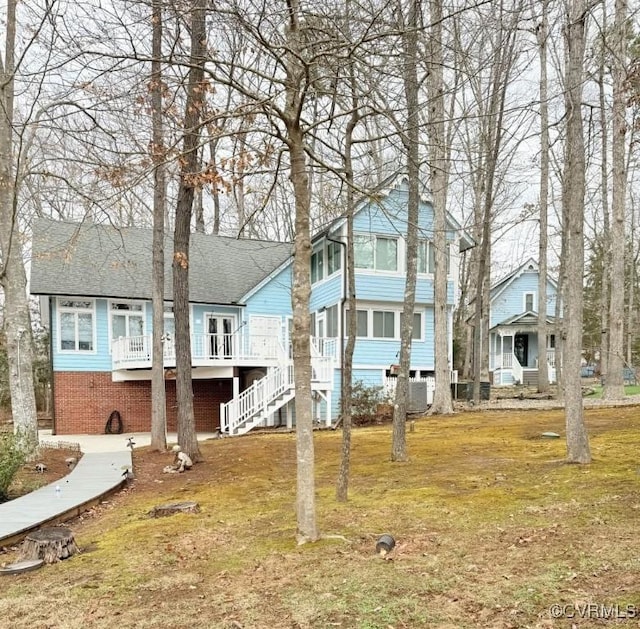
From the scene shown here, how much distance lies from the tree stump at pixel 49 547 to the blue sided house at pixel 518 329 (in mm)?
21935

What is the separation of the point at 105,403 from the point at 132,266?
452 centimetres

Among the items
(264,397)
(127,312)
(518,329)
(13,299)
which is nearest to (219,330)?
(127,312)

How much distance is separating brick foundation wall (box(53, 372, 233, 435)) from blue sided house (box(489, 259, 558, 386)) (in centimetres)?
1461

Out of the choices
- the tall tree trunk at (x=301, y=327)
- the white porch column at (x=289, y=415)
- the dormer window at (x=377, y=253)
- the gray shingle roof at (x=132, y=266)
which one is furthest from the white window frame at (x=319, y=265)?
the tall tree trunk at (x=301, y=327)

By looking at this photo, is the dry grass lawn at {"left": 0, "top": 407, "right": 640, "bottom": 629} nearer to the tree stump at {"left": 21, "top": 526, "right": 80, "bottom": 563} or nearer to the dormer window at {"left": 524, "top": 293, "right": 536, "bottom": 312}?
the tree stump at {"left": 21, "top": 526, "right": 80, "bottom": 563}

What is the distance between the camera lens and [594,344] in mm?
31422

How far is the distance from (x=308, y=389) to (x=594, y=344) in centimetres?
3165

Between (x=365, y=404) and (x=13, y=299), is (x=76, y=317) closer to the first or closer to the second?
(x=13, y=299)

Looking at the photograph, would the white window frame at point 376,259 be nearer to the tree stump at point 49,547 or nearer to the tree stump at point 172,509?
the tree stump at point 172,509

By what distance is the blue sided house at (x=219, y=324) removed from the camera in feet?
52.9

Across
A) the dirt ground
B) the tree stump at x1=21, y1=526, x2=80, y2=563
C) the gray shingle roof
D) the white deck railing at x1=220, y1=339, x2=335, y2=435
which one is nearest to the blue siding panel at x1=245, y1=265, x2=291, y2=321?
the gray shingle roof

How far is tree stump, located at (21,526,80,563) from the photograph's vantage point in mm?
4496

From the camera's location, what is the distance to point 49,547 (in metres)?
4.52

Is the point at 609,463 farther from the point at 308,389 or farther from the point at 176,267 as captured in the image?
the point at 176,267
